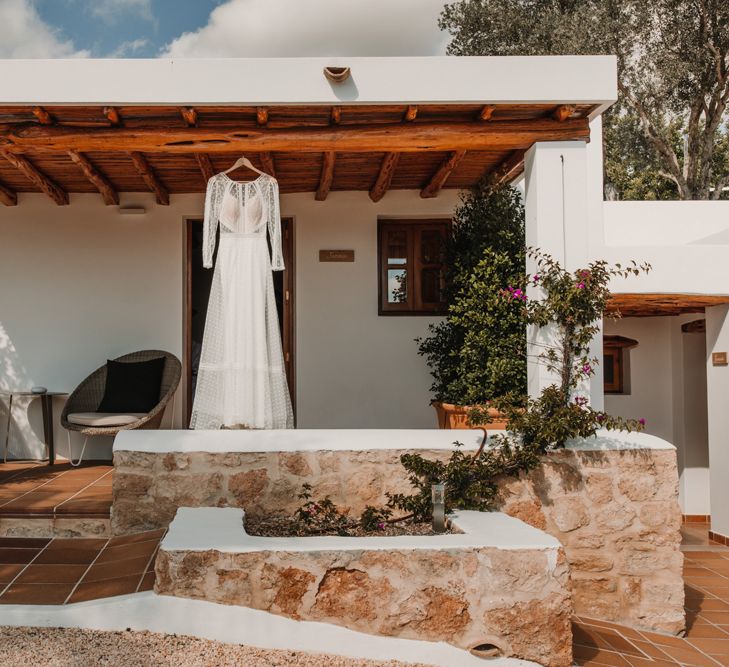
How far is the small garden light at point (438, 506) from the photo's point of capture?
3.78 metres

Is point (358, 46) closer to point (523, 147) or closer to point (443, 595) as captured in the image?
point (523, 147)

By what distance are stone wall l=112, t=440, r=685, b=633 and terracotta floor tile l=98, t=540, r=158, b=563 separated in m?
0.25

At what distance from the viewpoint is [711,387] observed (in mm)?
7418

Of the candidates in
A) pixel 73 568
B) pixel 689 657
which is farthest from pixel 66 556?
pixel 689 657

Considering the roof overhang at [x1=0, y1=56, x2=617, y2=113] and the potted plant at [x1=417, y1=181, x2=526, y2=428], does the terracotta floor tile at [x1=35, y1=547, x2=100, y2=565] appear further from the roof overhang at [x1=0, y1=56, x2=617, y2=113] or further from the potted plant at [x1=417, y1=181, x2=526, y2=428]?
the roof overhang at [x1=0, y1=56, x2=617, y2=113]

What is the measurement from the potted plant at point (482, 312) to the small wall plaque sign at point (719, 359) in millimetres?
2799

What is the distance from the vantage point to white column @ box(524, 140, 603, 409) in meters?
4.75

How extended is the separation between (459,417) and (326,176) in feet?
7.50

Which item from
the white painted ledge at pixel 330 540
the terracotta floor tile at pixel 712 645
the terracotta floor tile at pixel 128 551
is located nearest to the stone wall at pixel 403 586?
the white painted ledge at pixel 330 540

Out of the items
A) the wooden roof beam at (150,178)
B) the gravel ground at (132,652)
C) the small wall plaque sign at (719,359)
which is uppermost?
the wooden roof beam at (150,178)

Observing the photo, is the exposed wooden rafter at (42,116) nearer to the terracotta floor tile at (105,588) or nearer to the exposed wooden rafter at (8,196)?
the exposed wooden rafter at (8,196)

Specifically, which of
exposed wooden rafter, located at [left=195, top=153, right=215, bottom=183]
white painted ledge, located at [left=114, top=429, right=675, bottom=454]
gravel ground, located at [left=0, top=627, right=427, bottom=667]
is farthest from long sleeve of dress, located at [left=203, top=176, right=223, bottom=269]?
gravel ground, located at [left=0, top=627, right=427, bottom=667]

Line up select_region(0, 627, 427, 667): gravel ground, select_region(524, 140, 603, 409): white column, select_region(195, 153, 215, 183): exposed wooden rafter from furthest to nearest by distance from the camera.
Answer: select_region(195, 153, 215, 183): exposed wooden rafter
select_region(524, 140, 603, 409): white column
select_region(0, 627, 427, 667): gravel ground

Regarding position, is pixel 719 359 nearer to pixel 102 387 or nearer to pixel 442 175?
pixel 442 175
